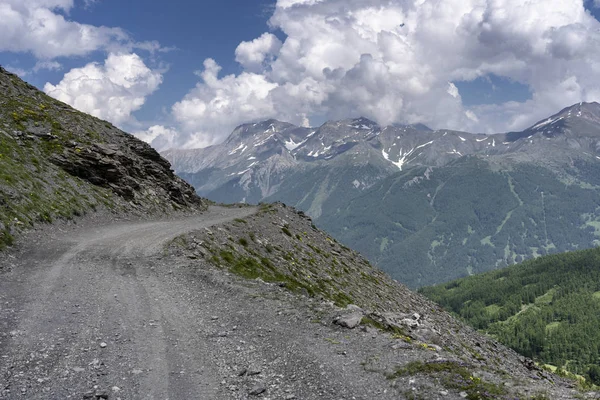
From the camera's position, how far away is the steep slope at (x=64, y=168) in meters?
37.2

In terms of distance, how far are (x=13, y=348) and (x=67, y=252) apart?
1686cm

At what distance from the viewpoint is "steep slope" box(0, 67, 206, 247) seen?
37.2 meters

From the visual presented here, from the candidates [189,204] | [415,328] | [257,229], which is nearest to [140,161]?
[189,204]

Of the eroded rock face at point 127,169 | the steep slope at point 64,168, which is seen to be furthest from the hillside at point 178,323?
the eroded rock face at point 127,169

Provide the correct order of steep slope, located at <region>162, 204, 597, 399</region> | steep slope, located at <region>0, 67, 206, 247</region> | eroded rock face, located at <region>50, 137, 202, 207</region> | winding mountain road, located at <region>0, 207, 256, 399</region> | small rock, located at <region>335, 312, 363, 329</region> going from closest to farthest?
1. winding mountain road, located at <region>0, 207, 256, 399</region>
2. steep slope, located at <region>162, 204, 597, 399</region>
3. small rock, located at <region>335, 312, 363, 329</region>
4. steep slope, located at <region>0, 67, 206, 247</region>
5. eroded rock face, located at <region>50, 137, 202, 207</region>

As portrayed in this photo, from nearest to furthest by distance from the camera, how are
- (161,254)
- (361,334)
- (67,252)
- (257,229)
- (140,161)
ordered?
(361,334), (67,252), (161,254), (257,229), (140,161)

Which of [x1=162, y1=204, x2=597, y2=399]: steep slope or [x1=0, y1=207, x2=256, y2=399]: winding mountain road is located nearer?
[x1=0, y1=207, x2=256, y2=399]: winding mountain road

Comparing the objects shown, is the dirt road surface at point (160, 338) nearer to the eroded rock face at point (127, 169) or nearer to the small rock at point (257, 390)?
the small rock at point (257, 390)

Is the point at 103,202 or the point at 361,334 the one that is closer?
the point at 361,334

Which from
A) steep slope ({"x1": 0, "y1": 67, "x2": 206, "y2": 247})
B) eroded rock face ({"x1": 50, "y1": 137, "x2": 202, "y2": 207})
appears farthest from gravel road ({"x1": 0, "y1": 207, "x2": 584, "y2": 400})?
eroded rock face ({"x1": 50, "y1": 137, "x2": 202, "y2": 207})

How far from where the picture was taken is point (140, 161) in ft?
227

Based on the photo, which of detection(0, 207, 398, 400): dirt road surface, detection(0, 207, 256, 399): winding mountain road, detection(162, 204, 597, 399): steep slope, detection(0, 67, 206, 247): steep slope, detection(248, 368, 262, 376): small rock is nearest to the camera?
detection(0, 207, 256, 399): winding mountain road

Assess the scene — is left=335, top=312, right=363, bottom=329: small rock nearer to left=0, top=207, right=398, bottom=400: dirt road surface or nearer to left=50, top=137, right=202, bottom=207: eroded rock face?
left=0, top=207, right=398, bottom=400: dirt road surface

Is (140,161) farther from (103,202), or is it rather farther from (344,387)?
(344,387)
